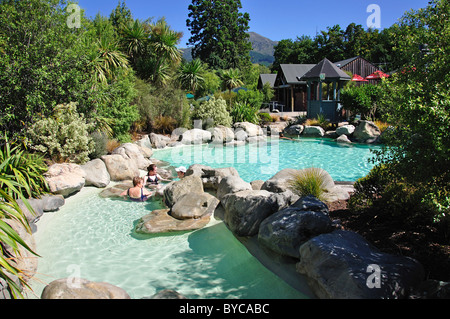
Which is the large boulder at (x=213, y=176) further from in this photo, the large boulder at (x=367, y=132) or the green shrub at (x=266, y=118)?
the green shrub at (x=266, y=118)

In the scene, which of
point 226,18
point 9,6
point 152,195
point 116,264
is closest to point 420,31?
point 116,264

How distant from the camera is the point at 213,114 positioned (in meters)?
20.1

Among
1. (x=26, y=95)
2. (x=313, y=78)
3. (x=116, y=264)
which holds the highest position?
(x=313, y=78)

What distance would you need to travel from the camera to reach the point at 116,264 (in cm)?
499

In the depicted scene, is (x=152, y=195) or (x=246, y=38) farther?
(x=246, y=38)

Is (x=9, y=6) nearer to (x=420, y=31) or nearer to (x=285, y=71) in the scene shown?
(x=420, y=31)

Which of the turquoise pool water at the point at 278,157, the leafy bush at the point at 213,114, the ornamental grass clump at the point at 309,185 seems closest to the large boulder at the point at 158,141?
the turquoise pool water at the point at 278,157

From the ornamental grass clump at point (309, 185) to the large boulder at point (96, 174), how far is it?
17.4 ft

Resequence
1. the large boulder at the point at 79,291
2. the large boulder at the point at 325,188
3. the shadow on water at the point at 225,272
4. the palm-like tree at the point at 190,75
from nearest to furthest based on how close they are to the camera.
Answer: the large boulder at the point at 79,291 < the shadow on water at the point at 225,272 < the large boulder at the point at 325,188 < the palm-like tree at the point at 190,75

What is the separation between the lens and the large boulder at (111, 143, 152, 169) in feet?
38.2

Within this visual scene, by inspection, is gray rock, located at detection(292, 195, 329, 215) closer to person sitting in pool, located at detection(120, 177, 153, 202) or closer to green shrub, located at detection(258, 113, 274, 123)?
person sitting in pool, located at detection(120, 177, 153, 202)

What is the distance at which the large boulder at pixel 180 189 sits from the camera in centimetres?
738

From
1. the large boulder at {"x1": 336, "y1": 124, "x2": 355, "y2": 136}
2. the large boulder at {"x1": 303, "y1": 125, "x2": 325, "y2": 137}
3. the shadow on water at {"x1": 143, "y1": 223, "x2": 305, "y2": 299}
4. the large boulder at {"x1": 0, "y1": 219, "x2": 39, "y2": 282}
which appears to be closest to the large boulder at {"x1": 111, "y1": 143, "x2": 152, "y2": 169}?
the large boulder at {"x1": 0, "y1": 219, "x2": 39, "y2": 282}
